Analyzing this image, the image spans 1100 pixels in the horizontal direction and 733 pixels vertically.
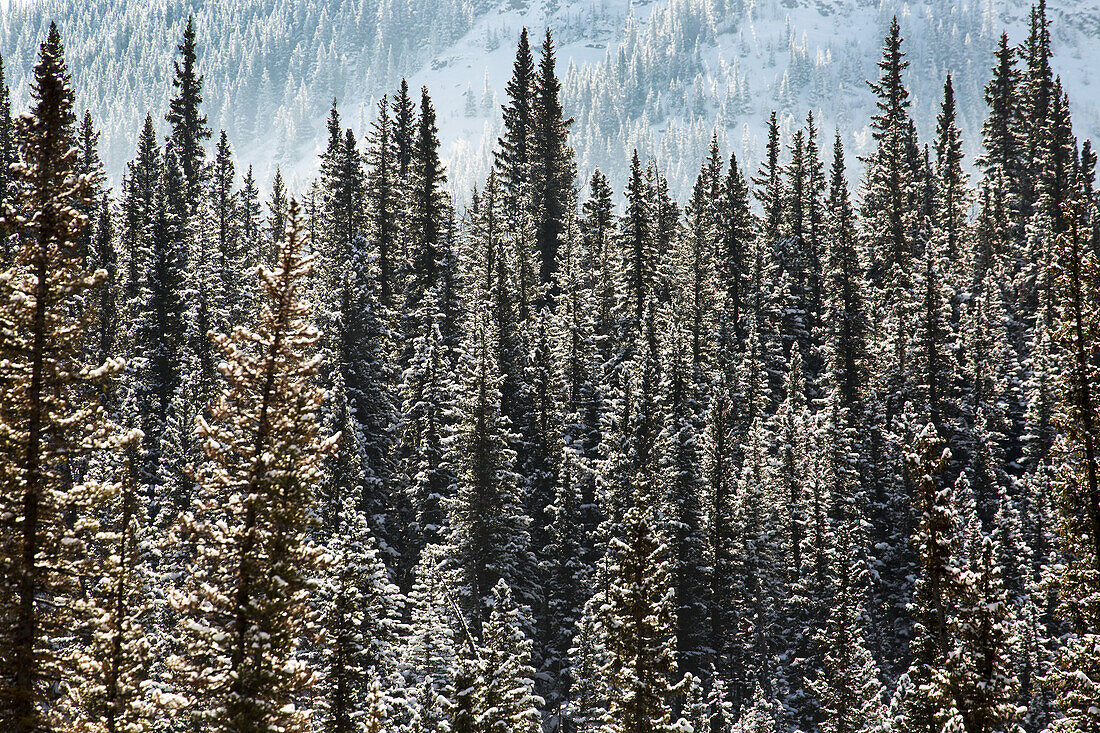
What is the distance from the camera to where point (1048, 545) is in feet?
158

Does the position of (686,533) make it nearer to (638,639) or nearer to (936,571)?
(638,639)

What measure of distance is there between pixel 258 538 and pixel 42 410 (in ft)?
15.7

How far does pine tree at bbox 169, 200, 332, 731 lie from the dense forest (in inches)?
3.0

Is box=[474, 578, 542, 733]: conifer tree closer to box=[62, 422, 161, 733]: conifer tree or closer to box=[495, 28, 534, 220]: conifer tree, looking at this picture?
box=[62, 422, 161, 733]: conifer tree

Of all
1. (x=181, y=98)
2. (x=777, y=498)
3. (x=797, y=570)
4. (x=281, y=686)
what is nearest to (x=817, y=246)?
(x=777, y=498)

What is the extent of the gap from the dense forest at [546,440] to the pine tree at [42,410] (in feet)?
0.25

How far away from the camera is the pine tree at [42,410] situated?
16.0 m

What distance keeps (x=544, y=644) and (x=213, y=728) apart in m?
26.7

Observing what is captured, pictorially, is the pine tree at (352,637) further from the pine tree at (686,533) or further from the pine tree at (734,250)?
the pine tree at (734,250)

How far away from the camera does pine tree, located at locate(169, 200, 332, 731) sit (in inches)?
664

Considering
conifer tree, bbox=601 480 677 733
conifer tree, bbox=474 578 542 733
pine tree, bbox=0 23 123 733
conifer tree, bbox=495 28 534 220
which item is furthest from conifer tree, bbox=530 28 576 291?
pine tree, bbox=0 23 123 733

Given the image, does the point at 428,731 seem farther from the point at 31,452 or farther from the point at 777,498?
the point at 777,498

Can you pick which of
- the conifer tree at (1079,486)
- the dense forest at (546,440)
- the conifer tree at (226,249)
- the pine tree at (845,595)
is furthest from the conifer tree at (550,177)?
the conifer tree at (1079,486)

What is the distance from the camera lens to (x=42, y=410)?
1691 cm
